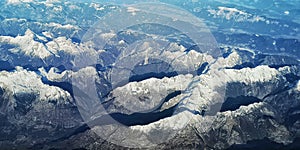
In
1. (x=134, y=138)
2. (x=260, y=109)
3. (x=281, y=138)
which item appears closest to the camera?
(x=134, y=138)

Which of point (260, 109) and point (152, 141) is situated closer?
point (152, 141)

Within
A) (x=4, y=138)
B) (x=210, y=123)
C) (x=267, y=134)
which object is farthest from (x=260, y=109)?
(x=4, y=138)

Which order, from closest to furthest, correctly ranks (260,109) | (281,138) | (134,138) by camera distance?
(134,138), (281,138), (260,109)

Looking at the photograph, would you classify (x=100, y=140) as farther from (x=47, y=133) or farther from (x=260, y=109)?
(x=260, y=109)

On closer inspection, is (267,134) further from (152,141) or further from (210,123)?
(152,141)

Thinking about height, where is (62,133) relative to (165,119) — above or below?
below

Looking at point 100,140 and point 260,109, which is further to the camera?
point 260,109

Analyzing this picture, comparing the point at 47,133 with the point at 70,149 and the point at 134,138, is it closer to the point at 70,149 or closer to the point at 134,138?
the point at 70,149

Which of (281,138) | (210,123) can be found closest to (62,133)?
(210,123)
